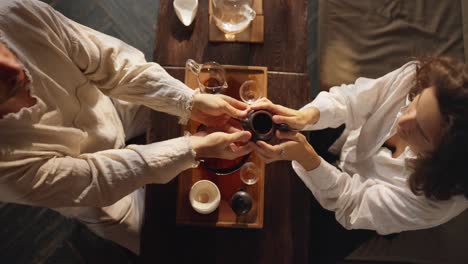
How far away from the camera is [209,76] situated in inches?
50.7

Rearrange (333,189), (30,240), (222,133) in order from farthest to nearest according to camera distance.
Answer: (30,240), (333,189), (222,133)

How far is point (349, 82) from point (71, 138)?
1301mm

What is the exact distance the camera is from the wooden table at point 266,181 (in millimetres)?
1206

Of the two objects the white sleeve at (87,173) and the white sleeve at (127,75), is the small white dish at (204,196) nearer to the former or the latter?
the white sleeve at (87,173)

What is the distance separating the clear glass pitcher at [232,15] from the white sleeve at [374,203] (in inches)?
21.1

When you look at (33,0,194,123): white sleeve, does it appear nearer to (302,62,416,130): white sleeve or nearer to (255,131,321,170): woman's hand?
(255,131,321,170): woman's hand

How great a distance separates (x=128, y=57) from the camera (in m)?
1.23

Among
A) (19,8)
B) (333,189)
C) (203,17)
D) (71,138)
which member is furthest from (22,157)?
(333,189)

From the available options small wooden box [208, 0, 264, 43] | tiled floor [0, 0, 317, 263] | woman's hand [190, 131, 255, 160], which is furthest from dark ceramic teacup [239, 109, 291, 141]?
tiled floor [0, 0, 317, 263]

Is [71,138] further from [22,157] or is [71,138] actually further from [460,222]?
[460,222]

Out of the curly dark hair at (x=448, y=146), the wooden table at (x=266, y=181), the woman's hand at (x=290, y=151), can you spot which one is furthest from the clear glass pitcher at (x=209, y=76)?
the curly dark hair at (x=448, y=146)

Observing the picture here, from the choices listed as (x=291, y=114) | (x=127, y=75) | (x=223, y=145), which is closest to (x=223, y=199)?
(x=223, y=145)

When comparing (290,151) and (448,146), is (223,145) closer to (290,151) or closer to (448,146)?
(290,151)

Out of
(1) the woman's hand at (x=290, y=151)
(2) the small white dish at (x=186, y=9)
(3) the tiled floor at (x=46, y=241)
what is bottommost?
(3) the tiled floor at (x=46, y=241)
